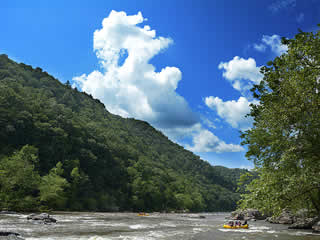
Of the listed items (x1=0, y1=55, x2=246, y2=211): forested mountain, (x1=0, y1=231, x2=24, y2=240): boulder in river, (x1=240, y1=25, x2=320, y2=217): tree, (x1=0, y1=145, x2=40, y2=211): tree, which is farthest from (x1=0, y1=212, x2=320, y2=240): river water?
(x1=0, y1=55, x2=246, y2=211): forested mountain

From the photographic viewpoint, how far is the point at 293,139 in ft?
55.3

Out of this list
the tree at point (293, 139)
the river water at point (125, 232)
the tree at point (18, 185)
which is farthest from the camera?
the tree at point (18, 185)

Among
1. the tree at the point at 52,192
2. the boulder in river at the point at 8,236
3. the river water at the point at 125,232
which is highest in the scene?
the tree at the point at 52,192

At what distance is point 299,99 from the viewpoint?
16312 mm

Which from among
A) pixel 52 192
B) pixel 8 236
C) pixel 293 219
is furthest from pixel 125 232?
pixel 52 192

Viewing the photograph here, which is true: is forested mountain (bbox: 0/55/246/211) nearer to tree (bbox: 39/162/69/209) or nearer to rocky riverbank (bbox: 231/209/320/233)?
tree (bbox: 39/162/69/209)

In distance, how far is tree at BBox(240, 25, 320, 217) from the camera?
52.5 feet

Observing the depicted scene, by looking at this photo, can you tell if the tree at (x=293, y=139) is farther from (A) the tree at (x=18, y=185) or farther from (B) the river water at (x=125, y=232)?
(A) the tree at (x=18, y=185)

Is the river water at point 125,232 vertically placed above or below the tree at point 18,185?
below

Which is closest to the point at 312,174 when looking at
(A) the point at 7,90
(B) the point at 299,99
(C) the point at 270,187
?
(C) the point at 270,187

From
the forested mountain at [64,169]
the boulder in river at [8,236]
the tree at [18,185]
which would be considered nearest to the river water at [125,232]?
the boulder in river at [8,236]

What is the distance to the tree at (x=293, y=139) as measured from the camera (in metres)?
16.0

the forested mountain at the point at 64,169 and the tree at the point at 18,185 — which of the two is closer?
the tree at the point at 18,185

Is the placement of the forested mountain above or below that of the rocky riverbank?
above
